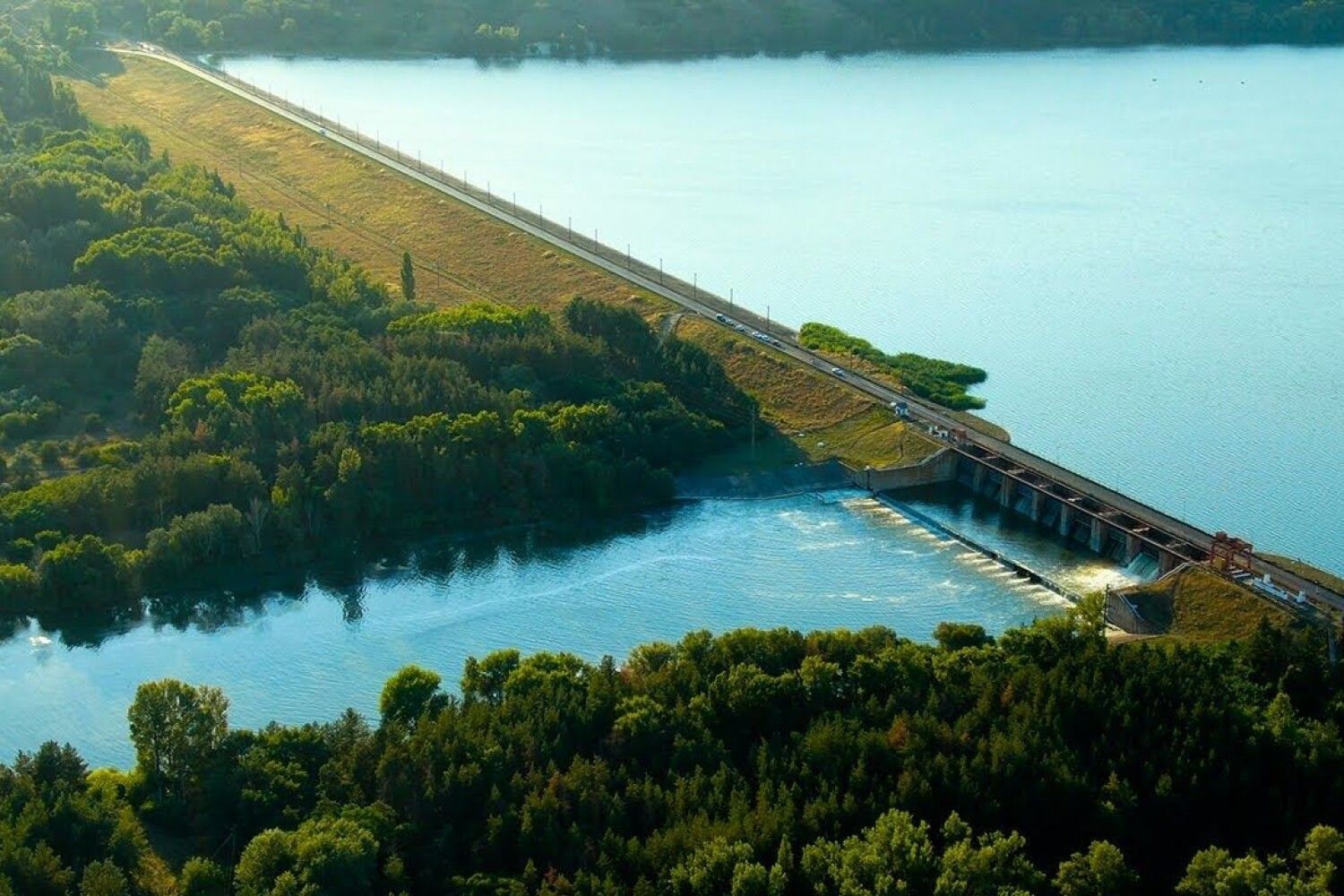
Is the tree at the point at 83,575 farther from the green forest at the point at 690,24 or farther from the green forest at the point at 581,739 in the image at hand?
the green forest at the point at 690,24

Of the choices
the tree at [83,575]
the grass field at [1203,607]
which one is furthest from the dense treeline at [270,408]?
the grass field at [1203,607]

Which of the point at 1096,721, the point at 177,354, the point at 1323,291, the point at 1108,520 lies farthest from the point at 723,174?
the point at 1096,721

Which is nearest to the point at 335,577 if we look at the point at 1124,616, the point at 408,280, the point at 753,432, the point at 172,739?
the point at 172,739

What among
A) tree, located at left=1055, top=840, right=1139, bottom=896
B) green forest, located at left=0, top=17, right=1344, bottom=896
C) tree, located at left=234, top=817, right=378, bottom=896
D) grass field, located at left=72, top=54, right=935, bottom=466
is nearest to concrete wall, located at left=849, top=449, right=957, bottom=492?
grass field, located at left=72, top=54, right=935, bottom=466

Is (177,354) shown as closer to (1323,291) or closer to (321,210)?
(321,210)

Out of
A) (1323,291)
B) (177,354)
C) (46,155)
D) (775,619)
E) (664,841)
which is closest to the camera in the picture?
(664,841)

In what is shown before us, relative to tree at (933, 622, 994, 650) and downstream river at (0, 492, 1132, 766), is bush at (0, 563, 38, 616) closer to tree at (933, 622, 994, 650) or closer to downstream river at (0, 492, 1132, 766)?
downstream river at (0, 492, 1132, 766)

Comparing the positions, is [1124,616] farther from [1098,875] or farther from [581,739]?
[581,739]
